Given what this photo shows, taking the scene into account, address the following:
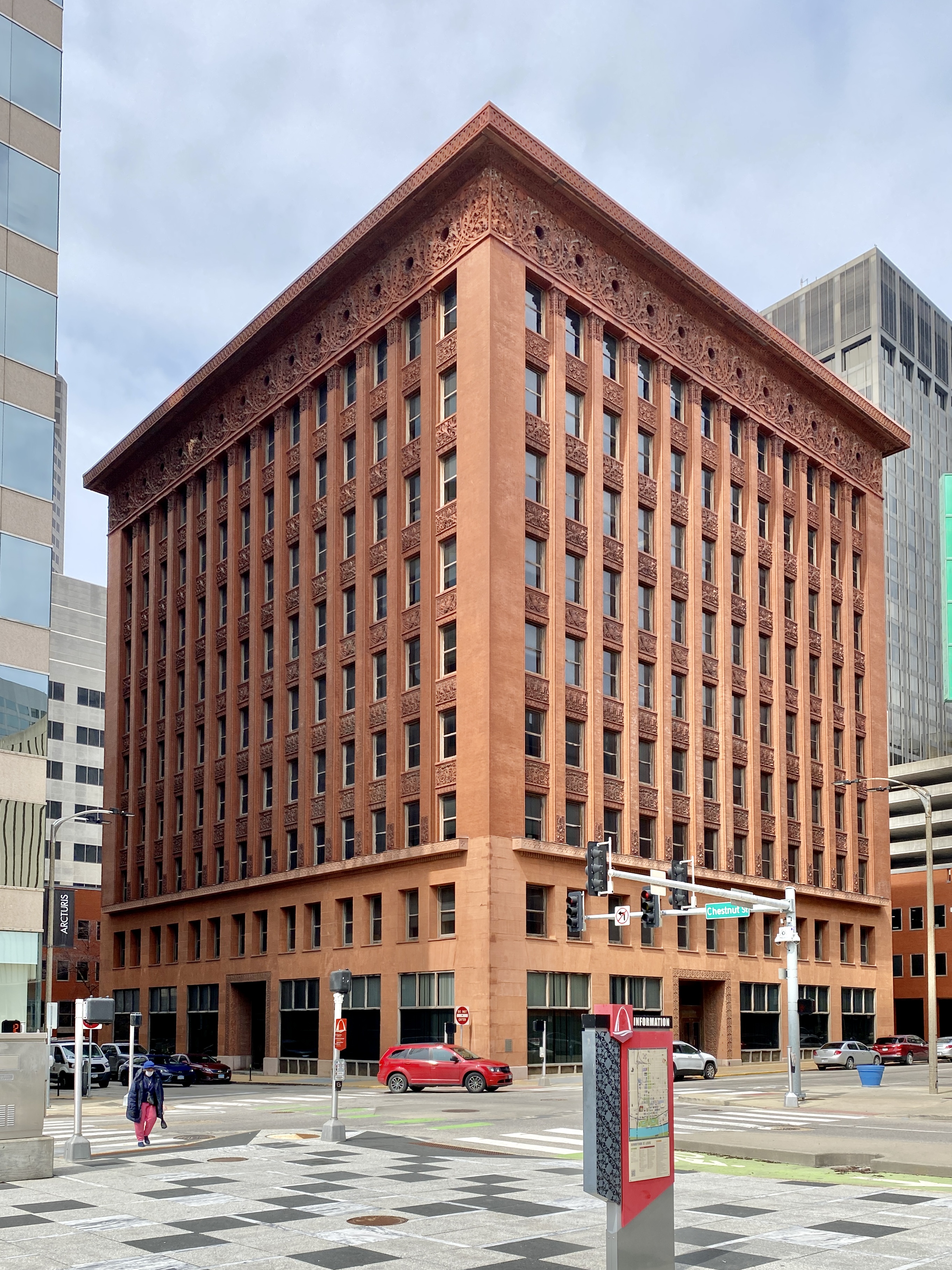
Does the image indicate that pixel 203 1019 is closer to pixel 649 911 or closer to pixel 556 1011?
pixel 556 1011

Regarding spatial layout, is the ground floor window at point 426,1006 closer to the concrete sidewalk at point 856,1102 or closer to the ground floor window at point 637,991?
the ground floor window at point 637,991

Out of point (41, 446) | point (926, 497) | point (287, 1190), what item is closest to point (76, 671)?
point (926, 497)

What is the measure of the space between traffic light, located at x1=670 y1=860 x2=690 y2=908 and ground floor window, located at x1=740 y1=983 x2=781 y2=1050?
8.65 meters

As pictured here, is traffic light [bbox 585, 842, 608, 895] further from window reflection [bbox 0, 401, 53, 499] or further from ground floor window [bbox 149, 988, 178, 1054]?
ground floor window [bbox 149, 988, 178, 1054]

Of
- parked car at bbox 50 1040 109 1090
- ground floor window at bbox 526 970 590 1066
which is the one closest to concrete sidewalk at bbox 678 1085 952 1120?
ground floor window at bbox 526 970 590 1066

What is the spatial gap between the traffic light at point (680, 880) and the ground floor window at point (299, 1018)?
16904 mm

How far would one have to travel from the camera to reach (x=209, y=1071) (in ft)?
184

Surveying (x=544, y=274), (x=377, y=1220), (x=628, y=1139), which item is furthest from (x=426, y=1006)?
(x=628, y=1139)

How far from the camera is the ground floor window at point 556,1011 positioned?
179ft

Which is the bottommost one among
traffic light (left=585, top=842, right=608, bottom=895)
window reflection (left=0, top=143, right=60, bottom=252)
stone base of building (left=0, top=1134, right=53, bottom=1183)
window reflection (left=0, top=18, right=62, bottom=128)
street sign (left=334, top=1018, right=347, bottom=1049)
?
stone base of building (left=0, top=1134, right=53, bottom=1183)

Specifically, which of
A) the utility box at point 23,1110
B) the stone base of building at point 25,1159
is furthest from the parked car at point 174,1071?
the stone base of building at point 25,1159

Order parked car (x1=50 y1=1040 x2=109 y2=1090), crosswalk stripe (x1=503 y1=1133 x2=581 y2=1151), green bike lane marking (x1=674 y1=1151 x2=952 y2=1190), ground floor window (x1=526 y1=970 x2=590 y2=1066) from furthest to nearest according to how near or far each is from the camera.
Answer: ground floor window (x1=526 y1=970 x2=590 y2=1066)
parked car (x1=50 y1=1040 x2=109 y2=1090)
crosswalk stripe (x1=503 y1=1133 x2=581 y2=1151)
green bike lane marking (x1=674 y1=1151 x2=952 y2=1190)

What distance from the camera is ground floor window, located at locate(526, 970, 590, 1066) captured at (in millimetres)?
54500

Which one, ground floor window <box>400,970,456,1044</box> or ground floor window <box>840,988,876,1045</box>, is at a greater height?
ground floor window <box>400,970,456,1044</box>
